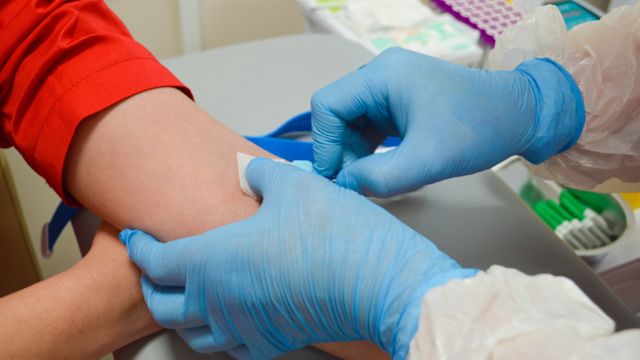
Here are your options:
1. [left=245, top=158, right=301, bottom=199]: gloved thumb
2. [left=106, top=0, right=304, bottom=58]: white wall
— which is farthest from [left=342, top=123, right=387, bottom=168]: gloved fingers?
[left=106, top=0, right=304, bottom=58]: white wall

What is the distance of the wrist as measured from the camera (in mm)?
781

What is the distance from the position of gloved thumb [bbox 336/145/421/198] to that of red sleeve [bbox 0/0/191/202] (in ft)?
1.02

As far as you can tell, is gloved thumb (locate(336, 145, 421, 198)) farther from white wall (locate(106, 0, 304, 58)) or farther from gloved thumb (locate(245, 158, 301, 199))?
white wall (locate(106, 0, 304, 58))

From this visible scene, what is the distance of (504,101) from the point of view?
30.1 inches

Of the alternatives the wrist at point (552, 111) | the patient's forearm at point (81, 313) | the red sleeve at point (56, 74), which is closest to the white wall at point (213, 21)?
the red sleeve at point (56, 74)

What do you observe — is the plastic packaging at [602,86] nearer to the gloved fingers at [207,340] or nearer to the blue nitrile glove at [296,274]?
the blue nitrile glove at [296,274]

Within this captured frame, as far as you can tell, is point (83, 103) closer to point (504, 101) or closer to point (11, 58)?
point (11, 58)

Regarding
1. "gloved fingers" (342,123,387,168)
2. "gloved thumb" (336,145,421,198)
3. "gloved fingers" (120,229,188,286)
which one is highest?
"gloved thumb" (336,145,421,198)

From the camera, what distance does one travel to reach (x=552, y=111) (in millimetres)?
776

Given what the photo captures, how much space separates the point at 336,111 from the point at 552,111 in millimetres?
310

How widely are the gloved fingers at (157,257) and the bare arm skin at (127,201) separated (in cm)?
2

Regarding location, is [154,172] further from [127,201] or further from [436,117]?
[436,117]

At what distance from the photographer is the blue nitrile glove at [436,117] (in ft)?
2.31

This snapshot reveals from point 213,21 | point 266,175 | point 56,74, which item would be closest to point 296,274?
point 266,175
